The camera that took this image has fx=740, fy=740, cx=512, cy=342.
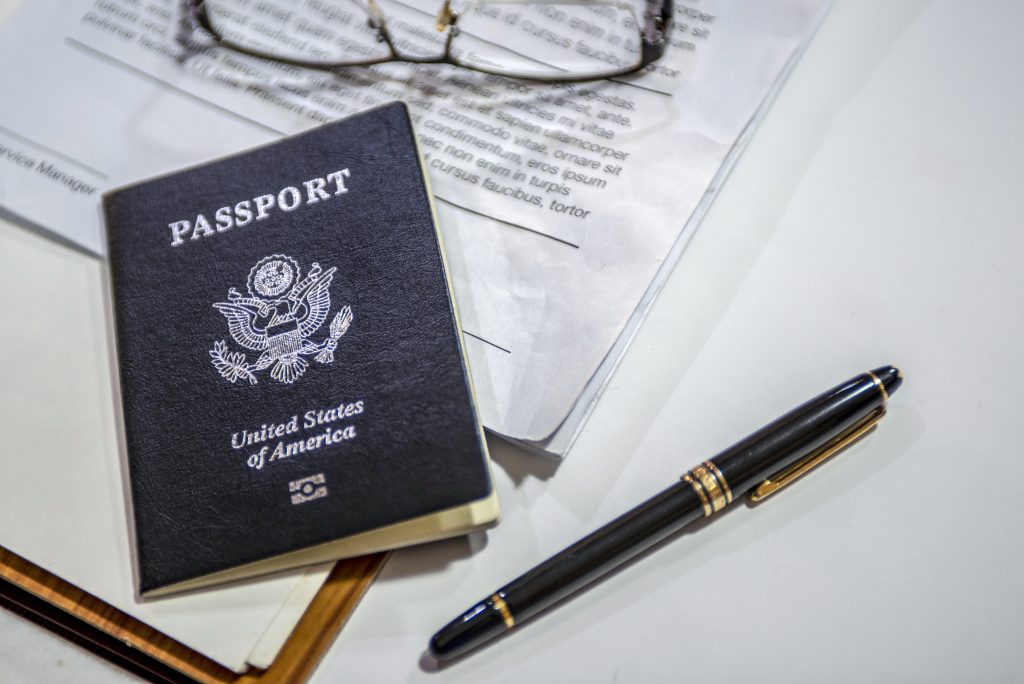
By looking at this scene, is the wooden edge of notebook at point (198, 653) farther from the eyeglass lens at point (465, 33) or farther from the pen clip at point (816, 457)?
the eyeglass lens at point (465, 33)

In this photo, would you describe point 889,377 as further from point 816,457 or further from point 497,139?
point 497,139

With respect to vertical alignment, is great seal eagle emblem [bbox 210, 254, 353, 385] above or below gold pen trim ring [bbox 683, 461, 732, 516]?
below

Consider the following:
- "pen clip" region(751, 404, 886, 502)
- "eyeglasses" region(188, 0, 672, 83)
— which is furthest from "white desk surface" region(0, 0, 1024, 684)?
"eyeglasses" region(188, 0, 672, 83)

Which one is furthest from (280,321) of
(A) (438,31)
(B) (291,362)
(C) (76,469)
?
(A) (438,31)

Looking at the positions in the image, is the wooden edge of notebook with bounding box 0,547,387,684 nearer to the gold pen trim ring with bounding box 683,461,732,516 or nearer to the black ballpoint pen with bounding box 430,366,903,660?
the black ballpoint pen with bounding box 430,366,903,660

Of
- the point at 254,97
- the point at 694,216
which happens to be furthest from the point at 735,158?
the point at 254,97

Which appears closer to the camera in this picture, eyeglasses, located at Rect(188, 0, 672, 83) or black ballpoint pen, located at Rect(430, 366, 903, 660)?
black ballpoint pen, located at Rect(430, 366, 903, 660)

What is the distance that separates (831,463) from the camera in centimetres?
39

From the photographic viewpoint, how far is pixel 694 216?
44 centimetres

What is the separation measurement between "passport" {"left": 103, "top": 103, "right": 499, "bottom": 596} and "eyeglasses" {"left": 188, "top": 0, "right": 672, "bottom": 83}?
0.31 ft

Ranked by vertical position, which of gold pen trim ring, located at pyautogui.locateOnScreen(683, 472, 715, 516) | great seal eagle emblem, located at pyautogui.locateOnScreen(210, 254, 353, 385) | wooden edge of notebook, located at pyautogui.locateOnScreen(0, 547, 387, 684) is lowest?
wooden edge of notebook, located at pyautogui.locateOnScreen(0, 547, 387, 684)

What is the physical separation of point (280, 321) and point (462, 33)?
0.24 m

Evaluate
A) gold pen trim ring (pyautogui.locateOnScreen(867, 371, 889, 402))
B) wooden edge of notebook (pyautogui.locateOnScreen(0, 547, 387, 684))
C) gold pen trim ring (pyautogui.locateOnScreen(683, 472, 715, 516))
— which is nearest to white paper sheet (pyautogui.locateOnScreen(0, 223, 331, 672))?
wooden edge of notebook (pyautogui.locateOnScreen(0, 547, 387, 684))

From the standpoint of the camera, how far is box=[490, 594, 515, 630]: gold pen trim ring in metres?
0.35
